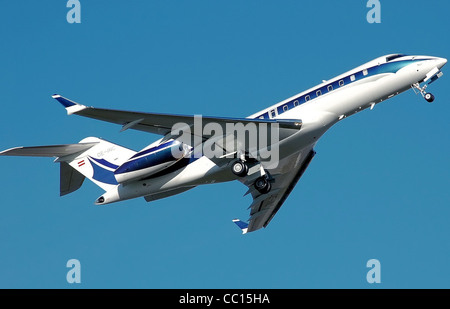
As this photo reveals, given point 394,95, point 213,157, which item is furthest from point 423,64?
point 213,157

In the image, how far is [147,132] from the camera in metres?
24.6

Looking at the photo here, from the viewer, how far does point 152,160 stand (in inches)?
1053

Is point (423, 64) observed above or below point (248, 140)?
above

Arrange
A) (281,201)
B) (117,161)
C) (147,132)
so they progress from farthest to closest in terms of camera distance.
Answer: (281,201), (117,161), (147,132)

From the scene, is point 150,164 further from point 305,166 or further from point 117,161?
point 305,166

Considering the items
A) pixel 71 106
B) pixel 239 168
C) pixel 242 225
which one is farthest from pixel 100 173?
pixel 71 106

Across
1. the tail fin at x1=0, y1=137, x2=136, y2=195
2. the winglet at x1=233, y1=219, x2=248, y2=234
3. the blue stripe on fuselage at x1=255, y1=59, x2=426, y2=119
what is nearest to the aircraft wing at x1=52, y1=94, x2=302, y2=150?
the blue stripe on fuselage at x1=255, y1=59, x2=426, y2=119

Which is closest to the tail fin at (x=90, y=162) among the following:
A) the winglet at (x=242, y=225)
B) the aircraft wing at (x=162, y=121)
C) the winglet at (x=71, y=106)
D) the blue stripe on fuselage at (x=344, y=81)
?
the aircraft wing at (x=162, y=121)

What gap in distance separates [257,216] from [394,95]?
7986 mm

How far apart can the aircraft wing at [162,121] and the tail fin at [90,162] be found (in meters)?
4.02

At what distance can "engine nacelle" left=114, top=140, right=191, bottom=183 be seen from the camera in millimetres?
26750

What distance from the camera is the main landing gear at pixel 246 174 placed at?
2602cm

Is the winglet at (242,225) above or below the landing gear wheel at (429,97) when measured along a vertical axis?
below

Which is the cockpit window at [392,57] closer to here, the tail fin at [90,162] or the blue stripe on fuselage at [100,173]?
the tail fin at [90,162]
